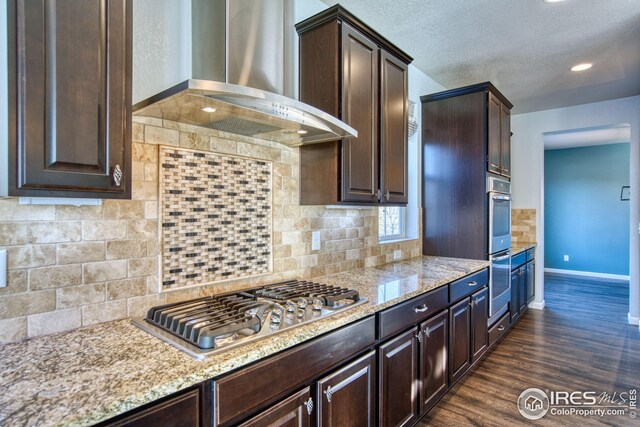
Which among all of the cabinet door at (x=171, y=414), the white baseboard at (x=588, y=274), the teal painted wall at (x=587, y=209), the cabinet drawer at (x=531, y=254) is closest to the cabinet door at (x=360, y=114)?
the cabinet door at (x=171, y=414)

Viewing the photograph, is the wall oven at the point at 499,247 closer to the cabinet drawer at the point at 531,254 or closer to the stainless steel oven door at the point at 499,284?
the stainless steel oven door at the point at 499,284

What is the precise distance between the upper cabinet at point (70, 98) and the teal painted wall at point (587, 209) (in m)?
8.37

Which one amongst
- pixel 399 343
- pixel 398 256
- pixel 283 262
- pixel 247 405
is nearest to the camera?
pixel 247 405

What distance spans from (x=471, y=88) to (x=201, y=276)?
116 inches

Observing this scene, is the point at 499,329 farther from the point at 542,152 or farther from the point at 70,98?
the point at 70,98

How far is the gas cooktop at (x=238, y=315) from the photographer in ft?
3.87

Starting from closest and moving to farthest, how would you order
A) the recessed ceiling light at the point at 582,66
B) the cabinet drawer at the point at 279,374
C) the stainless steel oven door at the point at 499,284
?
the cabinet drawer at the point at 279,374 → the stainless steel oven door at the point at 499,284 → the recessed ceiling light at the point at 582,66

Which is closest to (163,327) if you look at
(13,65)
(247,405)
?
(247,405)

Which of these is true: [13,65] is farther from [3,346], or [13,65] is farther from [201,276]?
[201,276]

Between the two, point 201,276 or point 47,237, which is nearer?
point 47,237

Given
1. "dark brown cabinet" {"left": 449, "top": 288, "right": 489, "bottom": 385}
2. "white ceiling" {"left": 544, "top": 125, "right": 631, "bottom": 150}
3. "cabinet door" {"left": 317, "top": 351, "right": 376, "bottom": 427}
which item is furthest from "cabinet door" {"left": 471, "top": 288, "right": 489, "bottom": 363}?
"white ceiling" {"left": 544, "top": 125, "right": 631, "bottom": 150}

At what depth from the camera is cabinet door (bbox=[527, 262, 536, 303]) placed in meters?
4.59

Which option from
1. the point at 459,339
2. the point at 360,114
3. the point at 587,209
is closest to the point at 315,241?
the point at 360,114

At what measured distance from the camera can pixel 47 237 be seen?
129 centimetres
